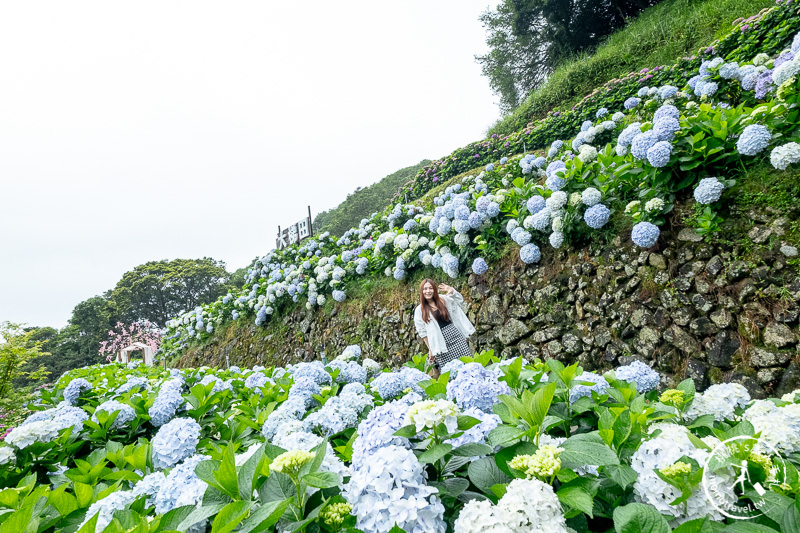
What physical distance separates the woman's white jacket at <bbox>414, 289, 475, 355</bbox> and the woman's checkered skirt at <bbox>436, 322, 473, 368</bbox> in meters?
0.05

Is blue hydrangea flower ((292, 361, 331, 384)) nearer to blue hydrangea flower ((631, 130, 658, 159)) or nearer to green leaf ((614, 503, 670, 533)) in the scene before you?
green leaf ((614, 503, 670, 533))

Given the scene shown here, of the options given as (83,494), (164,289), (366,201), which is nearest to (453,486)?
(83,494)

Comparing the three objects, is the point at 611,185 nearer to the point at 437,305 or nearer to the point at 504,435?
the point at 437,305

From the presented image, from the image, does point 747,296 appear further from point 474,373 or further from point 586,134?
point 586,134

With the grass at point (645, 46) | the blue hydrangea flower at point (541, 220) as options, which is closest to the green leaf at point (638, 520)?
the blue hydrangea flower at point (541, 220)

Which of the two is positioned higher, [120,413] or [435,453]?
[120,413]

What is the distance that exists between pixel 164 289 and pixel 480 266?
2537cm

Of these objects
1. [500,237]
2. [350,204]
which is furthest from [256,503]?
[350,204]

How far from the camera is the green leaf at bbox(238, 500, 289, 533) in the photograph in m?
0.59

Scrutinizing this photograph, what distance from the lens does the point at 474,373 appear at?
1072mm

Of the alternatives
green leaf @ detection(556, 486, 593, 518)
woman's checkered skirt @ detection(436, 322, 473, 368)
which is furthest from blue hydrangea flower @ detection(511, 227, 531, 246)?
green leaf @ detection(556, 486, 593, 518)

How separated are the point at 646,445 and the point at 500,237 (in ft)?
Result: 11.6

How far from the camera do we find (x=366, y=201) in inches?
908

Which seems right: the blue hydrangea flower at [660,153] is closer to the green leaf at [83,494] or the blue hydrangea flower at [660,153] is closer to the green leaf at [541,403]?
the green leaf at [541,403]
